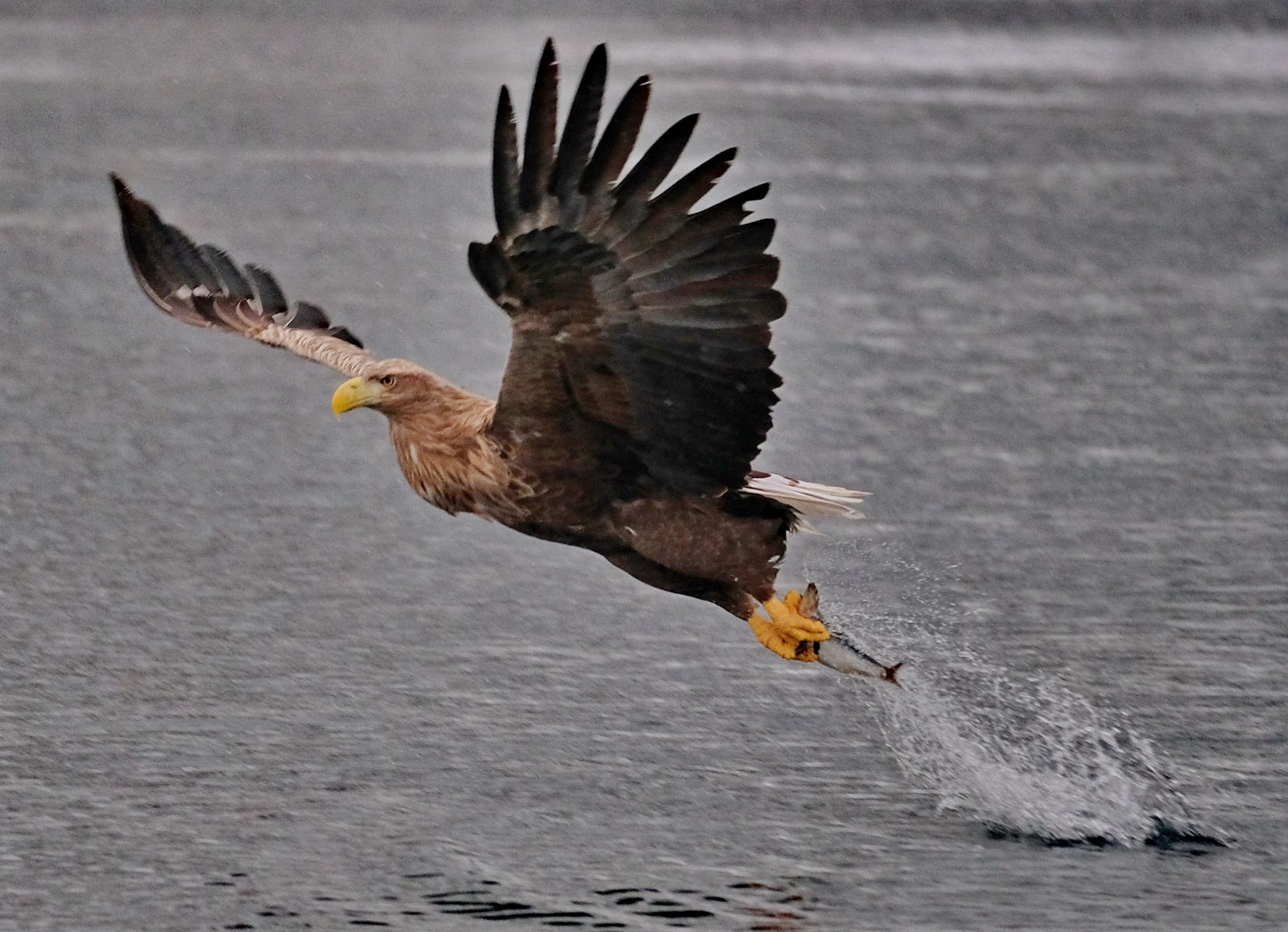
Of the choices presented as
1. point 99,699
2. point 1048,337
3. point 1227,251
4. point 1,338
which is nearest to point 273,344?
point 99,699

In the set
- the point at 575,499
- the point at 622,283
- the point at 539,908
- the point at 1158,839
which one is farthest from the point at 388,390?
the point at 1158,839

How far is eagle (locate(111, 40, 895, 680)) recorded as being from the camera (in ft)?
19.5

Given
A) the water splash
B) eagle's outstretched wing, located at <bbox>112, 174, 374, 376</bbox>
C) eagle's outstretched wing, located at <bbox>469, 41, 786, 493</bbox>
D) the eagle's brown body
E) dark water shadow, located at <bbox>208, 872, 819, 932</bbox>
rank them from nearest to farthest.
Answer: eagle's outstretched wing, located at <bbox>469, 41, 786, 493</bbox>, dark water shadow, located at <bbox>208, 872, 819, 932</bbox>, the eagle's brown body, the water splash, eagle's outstretched wing, located at <bbox>112, 174, 374, 376</bbox>

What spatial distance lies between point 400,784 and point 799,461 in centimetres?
395

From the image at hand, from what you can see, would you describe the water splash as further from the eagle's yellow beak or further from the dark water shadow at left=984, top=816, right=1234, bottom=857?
the eagle's yellow beak

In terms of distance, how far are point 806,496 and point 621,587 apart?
7.27 ft

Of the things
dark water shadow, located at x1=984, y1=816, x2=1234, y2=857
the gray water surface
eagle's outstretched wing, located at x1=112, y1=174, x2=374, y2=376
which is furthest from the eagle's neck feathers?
dark water shadow, located at x1=984, y1=816, x2=1234, y2=857

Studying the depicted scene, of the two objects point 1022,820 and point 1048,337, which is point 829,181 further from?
point 1022,820

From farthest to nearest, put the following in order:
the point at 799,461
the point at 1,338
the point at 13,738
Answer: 1. the point at 1,338
2. the point at 799,461
3. the point at 13,738

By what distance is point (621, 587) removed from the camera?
913 cm

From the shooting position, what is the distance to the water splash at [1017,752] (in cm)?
674

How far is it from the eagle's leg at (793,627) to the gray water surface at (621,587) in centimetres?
36

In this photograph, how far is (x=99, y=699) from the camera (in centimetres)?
765

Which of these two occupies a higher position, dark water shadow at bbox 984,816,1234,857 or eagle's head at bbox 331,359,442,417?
eagle's head at bbox 331,359,442,417
